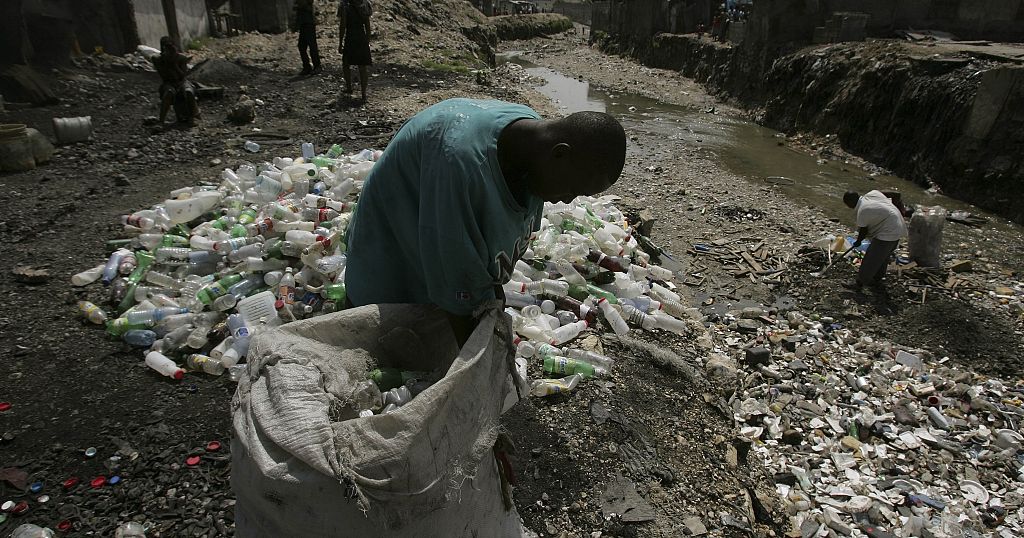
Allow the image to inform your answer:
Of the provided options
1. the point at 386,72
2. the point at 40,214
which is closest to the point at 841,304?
the point at 40,214

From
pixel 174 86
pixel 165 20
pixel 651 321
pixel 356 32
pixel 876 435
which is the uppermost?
pixel 165 20

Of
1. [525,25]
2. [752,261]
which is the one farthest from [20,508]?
[525,25]

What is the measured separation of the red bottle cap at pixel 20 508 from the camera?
2227mm

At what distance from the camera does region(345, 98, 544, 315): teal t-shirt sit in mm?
1498

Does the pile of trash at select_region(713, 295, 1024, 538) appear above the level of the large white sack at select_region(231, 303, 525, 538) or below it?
below

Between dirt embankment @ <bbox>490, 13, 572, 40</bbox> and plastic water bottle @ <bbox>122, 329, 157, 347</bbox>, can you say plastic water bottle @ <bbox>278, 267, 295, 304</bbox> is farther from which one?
dirt embankment @ <bbox>490, 13, 572, 40</bbox>

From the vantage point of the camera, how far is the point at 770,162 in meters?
10.5

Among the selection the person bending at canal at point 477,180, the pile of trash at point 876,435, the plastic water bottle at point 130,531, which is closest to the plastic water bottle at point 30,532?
the plastic water bottle at point 130,531

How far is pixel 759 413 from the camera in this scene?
3787 millimetres

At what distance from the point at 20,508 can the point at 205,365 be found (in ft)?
3.38

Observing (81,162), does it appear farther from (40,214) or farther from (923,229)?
(923,229)

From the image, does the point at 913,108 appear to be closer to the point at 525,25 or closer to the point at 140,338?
the point at 140,338

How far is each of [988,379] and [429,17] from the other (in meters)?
19.8

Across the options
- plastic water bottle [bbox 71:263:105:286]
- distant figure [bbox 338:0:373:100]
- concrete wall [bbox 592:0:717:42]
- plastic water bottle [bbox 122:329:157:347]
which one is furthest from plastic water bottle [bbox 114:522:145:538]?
concrete wall [bbox 592:0:717:42]
